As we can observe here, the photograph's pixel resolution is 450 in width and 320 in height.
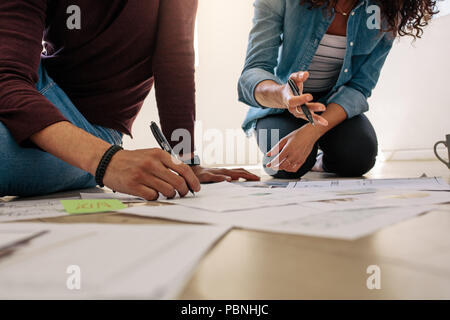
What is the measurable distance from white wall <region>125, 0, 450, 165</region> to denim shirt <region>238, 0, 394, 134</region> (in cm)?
150

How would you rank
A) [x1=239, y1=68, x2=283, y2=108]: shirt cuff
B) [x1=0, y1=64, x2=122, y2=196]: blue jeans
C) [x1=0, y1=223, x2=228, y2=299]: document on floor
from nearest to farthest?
[x1=0, y1=223, x2=228, y2=299]: document on floor, [x1=0, y1=64, x2=122, y2=196]: blue jeans, [x1=239, y1=68, x2=283, y2=108]: shirt cuff

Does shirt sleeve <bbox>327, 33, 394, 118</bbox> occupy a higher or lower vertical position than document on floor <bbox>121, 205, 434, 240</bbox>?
higher

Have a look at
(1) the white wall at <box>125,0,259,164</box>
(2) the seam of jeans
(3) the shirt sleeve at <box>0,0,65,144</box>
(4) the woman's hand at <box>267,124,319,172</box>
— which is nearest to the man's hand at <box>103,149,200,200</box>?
(3) the shirt sleeve at <box>0,0,65,144</box>

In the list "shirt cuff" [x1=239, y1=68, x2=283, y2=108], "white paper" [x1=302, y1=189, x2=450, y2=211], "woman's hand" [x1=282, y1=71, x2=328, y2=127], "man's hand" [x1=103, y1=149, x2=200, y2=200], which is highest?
"shirt cuff" [x1=239, y1=68, x2=283, y2=108]

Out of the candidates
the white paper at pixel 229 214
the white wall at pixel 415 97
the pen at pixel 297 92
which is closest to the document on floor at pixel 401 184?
the pen at pixel 297 92

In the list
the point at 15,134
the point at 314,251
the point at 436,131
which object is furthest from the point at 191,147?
the point at 436,131

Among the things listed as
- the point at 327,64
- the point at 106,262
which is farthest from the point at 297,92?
the point at 106,262

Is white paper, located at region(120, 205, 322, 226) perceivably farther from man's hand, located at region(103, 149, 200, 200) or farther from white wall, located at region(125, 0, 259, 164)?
white wall, located at region(125, 0, 259, 164)

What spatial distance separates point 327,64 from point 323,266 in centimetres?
112

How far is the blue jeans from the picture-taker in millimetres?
702

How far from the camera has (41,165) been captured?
0.77m

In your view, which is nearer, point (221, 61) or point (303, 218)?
point (303, 218)

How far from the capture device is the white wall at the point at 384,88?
246 centimetres

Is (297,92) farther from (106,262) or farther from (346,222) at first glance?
(106,262)
